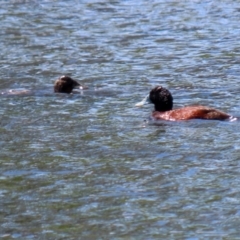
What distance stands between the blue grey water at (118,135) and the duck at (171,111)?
0.43 feet

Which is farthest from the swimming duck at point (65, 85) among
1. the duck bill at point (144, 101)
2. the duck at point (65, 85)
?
the duck bill at point (144, 101)

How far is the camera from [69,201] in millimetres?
10539

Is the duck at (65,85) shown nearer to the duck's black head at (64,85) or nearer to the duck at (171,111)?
the duck's black head at (64,85)

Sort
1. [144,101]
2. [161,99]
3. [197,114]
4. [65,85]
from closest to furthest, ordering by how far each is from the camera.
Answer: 1. [197,114]
2. [161,99]
3. [144,101]
4. [65,85]

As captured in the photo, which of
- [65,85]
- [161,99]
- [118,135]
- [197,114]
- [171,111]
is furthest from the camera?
[65,85]

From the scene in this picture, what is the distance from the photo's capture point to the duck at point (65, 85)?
1681cm

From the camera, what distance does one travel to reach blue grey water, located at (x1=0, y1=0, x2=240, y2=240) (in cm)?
995

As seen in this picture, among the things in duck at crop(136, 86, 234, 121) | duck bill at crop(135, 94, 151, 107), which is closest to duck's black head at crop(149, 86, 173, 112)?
duck at crop(136, 86, 234, 121)

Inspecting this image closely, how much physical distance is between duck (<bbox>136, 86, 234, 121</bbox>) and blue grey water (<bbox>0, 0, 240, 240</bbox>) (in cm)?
13

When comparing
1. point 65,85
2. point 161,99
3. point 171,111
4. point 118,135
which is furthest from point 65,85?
point 118,135

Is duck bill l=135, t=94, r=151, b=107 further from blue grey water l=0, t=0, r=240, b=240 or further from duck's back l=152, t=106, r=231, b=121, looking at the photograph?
duck's back l=152, t=106, r=231, b=121

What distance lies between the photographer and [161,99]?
15.2m

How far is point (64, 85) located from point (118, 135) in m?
3.56

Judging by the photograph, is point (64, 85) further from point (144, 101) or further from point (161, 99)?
point (161, 99)
